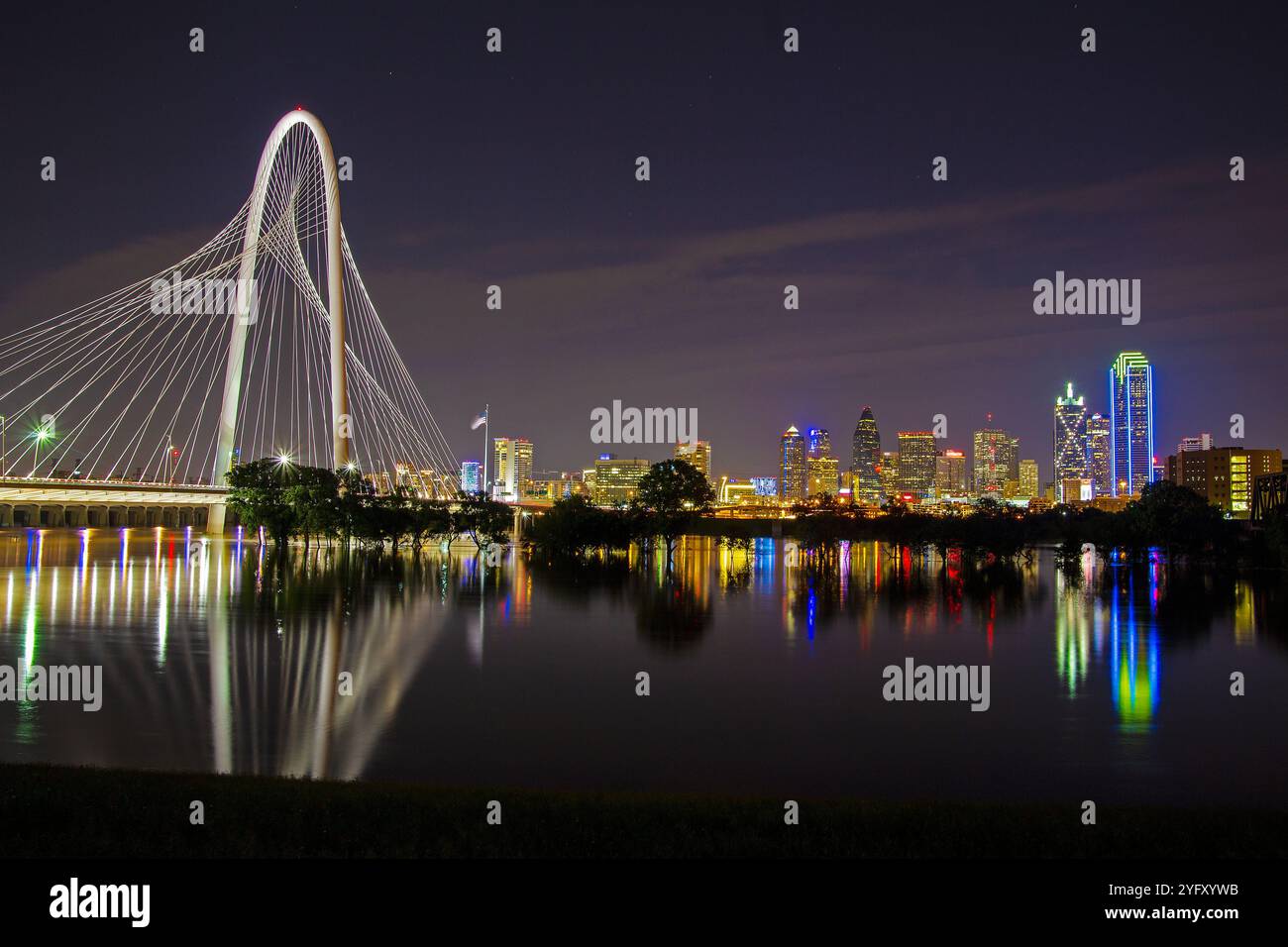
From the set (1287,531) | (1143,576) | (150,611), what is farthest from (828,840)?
(1287,531)

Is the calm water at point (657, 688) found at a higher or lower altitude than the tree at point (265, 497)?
lower

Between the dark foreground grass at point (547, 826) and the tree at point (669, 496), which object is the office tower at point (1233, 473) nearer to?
the tree at point (669, 496)

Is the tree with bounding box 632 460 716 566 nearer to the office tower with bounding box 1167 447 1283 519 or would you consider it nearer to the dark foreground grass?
the dark foreground grass

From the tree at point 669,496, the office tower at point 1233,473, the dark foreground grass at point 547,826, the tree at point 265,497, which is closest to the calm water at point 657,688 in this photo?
the dark foreground grass at point 547,826

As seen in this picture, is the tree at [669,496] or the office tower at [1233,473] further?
the office tower at [1233,473]

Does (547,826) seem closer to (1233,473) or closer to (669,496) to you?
(669,496)

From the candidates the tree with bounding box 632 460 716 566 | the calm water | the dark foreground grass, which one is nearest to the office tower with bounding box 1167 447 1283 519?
the tree with bounding box 632 460 716 566
